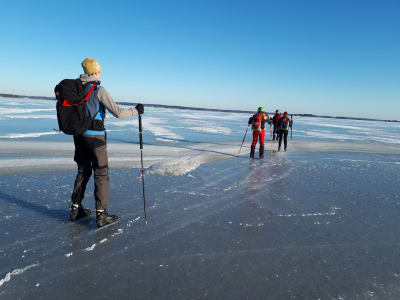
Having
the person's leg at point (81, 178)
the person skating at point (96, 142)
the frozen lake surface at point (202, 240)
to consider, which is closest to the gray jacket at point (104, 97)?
the person skating at point (96, 142)

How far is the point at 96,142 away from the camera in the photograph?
9.77 ft

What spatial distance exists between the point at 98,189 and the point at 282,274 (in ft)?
7.23

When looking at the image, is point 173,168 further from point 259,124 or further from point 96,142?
point 259,124

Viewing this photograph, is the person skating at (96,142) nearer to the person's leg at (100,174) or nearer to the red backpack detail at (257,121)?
the person's leg at (100,174)

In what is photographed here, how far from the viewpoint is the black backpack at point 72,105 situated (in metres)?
2.65

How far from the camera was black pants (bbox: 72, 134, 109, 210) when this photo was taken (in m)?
2.98

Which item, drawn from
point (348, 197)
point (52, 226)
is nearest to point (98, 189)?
point (52, 226)

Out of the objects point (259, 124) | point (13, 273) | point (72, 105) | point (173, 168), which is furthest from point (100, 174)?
point (259, 124)

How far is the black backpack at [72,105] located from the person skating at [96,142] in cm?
6

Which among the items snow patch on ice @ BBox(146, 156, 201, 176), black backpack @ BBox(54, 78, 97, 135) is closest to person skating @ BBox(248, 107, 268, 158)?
snow patch on ice @ BBox(146, 156, 201, 176)

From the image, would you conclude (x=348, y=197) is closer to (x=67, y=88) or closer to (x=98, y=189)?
(x=98, y=189)

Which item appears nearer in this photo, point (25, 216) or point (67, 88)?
point (67, 88)

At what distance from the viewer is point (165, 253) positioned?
8.81ft

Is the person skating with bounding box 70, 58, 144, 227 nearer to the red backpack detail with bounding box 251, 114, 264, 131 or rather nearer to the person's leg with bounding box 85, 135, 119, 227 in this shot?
the person's leg with bounding box 85, 135, 119, 227
